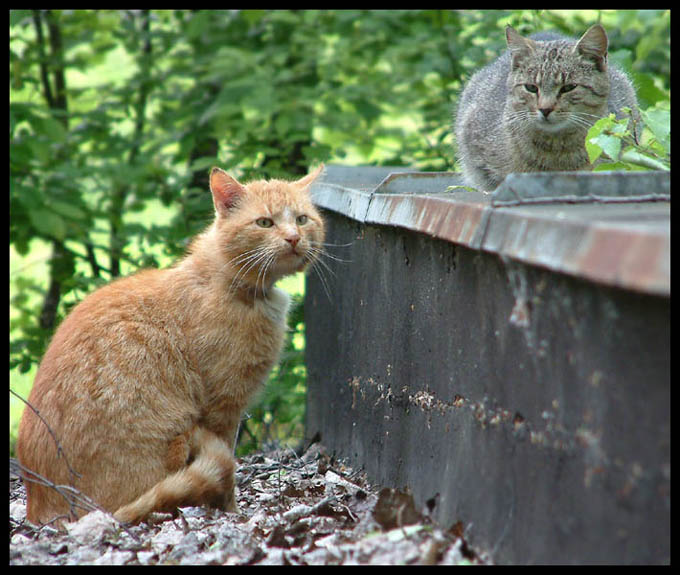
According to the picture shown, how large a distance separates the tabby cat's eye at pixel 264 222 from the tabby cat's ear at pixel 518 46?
1631 mm

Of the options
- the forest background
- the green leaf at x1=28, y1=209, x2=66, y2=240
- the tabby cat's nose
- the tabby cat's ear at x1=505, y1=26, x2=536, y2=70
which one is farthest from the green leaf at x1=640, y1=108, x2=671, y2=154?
the green leaf at x1=28, y1=209, x2=66, y2=240

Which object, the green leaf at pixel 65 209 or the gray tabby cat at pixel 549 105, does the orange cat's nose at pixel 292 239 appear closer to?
the gray tabby cat at pixel 549 105

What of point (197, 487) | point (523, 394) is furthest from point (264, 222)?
point (523, 394)

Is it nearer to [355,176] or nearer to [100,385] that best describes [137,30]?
[355,176]

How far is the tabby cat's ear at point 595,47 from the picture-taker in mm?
4047

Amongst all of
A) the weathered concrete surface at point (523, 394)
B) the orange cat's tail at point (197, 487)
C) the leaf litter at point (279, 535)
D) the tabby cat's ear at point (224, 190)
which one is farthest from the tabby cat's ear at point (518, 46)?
the orange cat's tail at point (197, 487)

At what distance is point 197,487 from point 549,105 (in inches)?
101

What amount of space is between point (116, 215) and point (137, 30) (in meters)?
1.71

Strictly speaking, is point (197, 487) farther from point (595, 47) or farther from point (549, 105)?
point (595, 47)

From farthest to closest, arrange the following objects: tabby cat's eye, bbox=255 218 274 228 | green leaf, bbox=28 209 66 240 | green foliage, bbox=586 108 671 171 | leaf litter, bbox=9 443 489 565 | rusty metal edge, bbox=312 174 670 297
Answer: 1. green leaf, bbox=28 209 66 240
2. tabby cat's eye, bbox=255 218 274 228
3. green foliage, bbox=586 108 671 171
4. leaf litter, bbox=9 443 489 565
5. rusty metal edge, bbox=312 174 670 297

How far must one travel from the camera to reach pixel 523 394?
226 cm

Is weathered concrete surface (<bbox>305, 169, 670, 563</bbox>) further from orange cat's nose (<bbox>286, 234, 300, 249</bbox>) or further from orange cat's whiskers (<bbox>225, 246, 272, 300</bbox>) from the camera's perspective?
orange cat's whiskers (<bbox>225, 246, 272, 300</bbox>)

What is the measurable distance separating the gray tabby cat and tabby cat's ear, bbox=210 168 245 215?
1.40 metres

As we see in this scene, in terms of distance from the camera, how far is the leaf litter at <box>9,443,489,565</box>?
8.04 feet
